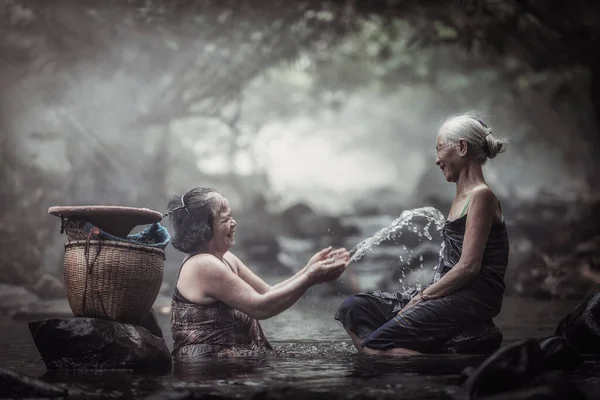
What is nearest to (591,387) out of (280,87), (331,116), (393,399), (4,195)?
(393,399)

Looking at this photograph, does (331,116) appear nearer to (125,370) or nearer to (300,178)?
(300,178)

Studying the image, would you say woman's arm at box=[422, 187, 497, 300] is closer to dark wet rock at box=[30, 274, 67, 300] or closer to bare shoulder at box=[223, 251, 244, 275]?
bare shoulder at box=[223, 251, 244, 275]

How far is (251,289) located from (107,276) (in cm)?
95

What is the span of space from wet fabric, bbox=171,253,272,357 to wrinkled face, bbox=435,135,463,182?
176 centimetres

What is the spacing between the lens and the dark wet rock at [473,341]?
4840mm

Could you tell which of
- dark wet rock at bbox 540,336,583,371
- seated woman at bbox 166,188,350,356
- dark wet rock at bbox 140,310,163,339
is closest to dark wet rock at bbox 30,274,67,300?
dark wet rock at bbox 140,310,163,339

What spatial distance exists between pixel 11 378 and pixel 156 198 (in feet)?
47.0

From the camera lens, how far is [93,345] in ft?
15.6

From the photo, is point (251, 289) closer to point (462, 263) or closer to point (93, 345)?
point (93, 345)

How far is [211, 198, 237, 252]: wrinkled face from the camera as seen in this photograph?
5.00 metres

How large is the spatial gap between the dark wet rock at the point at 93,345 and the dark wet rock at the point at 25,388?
0.84 metres

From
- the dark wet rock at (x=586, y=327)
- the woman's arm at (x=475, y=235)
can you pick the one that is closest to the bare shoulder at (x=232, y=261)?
the woman's arm at (x=475, y=235)

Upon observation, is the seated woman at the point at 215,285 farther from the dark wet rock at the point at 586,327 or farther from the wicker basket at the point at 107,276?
the dark wet rock at the point at 586,327

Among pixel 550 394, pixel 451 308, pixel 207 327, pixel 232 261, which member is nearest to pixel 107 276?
pixel 207 327
